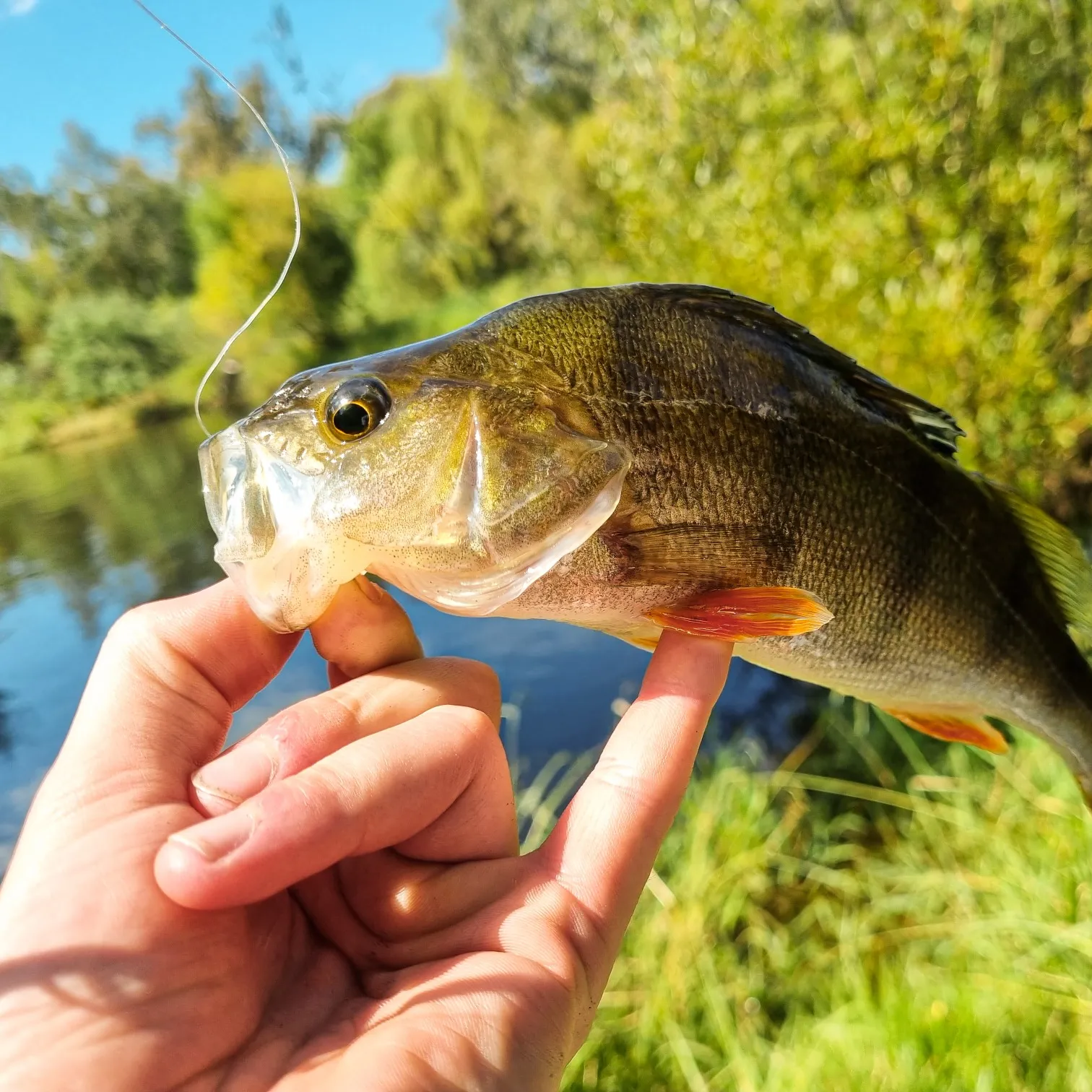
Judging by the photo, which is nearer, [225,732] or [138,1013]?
[138,1013]

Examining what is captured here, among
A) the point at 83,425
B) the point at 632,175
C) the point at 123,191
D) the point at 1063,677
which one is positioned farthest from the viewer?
the point at 123,191

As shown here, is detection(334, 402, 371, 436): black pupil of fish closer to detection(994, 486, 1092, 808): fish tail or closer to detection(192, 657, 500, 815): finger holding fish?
detection(192, 657, 500, 815): finger holding fish

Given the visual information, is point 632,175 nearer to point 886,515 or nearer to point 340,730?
point 886,515

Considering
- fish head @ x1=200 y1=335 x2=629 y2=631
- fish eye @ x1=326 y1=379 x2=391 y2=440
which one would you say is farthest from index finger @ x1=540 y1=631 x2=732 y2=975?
fish eye @ x1=326 y1=379 x2=391 y2=440

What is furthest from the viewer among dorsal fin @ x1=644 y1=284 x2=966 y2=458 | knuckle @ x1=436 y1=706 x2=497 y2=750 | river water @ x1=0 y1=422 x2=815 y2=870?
river water @ x1=0 y1=422 x2=815 y2=870

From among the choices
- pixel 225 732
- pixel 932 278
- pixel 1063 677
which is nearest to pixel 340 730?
pixel 225 732

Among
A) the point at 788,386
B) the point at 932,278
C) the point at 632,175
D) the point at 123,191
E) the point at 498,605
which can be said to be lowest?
the point at 498,605

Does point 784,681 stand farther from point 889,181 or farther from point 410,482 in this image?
point 410,482
